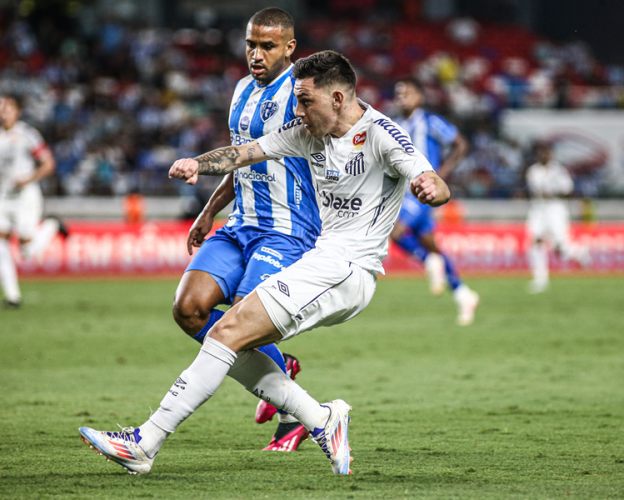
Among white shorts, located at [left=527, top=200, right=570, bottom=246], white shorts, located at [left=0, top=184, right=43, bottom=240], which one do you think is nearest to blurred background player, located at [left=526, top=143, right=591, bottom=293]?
white shorts, located at [left=527, top=200, right=570, bottom=246]

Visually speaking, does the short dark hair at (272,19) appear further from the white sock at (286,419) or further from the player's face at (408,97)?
the player's face at (408,97)

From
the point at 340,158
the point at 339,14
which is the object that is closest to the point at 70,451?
the point at 340,158

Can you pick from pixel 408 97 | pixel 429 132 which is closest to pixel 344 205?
pixel 408 97

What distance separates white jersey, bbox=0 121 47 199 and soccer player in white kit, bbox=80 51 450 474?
8936 millimetres

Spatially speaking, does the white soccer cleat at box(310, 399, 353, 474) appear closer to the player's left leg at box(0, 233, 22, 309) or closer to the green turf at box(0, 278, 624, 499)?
the green turf at box(0, 278, 624, 499)

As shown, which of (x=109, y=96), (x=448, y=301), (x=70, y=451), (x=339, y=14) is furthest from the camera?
(x=339, y=14)

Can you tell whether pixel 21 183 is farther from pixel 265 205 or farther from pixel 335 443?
pixel 335 443

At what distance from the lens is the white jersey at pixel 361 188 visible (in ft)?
13.5

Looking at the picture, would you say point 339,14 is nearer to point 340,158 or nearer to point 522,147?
point 522,147

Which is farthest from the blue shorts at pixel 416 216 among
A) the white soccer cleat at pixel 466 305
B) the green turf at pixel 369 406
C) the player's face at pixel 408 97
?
the green turf at pixel 369 406

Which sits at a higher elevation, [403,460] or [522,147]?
[403,460]

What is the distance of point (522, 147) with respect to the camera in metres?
25.6

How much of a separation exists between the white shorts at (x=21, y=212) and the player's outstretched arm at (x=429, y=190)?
9.83 meters

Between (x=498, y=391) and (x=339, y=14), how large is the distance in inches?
1164
